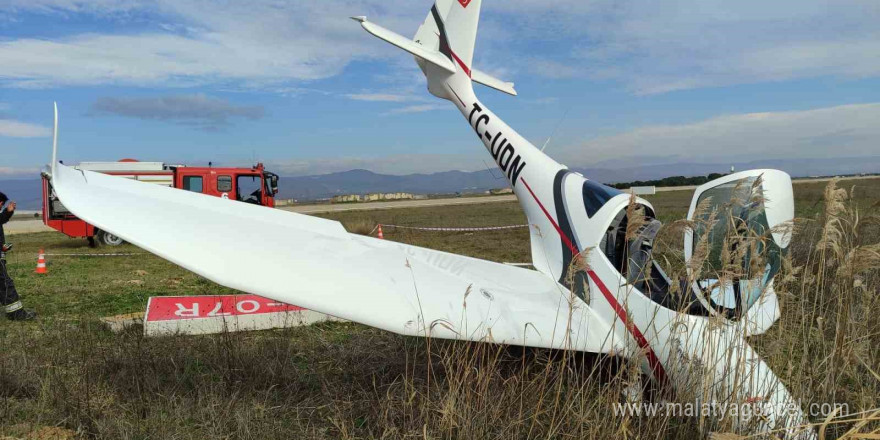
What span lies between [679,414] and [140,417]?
3.45 meters

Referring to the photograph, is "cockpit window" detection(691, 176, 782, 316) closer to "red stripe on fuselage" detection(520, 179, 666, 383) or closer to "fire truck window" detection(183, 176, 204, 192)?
"red stripe on fuselage" detection(520, 179, 666, 383)

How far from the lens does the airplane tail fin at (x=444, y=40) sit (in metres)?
8.64

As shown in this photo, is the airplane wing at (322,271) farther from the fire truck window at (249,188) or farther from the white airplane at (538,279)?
the fire truck window at (249,188)

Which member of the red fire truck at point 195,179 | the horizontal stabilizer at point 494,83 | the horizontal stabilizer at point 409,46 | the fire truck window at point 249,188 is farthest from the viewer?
the fire truck window at point 249,188

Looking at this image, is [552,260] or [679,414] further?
[552,260]

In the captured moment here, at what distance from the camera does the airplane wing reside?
3107 mm

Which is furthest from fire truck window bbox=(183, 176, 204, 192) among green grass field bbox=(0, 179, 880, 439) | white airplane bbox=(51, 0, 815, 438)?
white airplane bbox=(51, 0, 815, 438)

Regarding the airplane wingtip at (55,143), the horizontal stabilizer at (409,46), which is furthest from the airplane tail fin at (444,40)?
the airplane wingtip at (55,143)

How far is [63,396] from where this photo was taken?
11.7ft

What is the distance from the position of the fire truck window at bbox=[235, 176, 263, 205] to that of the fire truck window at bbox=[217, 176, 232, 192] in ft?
0.87

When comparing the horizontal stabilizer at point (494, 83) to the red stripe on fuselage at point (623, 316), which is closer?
the red stripe on fuselage at point (623, 316)

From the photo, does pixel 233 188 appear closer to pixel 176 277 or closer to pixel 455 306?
pixel 176 277

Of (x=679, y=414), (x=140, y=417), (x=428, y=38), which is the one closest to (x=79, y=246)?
(x=428, y=38)

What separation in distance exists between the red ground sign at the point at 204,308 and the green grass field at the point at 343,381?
421mm
